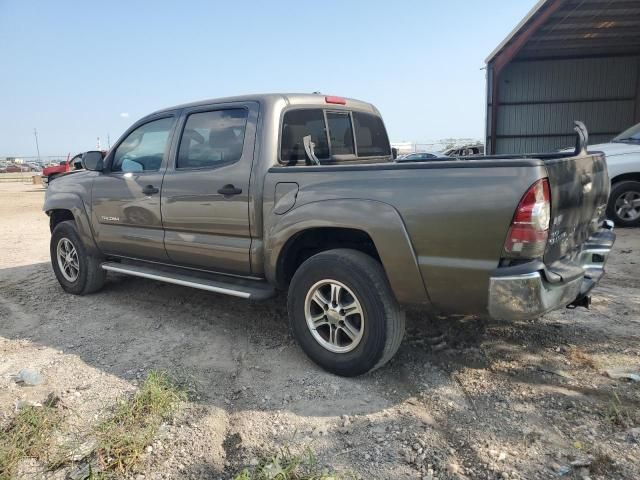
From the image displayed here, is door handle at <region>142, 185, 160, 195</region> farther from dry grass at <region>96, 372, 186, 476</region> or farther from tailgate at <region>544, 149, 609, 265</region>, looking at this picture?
tailgate at <region>544, 149, 609, 265</region>

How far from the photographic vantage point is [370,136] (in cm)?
479

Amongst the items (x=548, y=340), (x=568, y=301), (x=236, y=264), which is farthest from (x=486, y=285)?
(x=236, y=264)

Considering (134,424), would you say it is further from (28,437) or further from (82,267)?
(82,267)

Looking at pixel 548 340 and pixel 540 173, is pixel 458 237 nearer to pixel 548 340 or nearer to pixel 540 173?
pixel 540 173

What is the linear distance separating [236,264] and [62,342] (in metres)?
1.66

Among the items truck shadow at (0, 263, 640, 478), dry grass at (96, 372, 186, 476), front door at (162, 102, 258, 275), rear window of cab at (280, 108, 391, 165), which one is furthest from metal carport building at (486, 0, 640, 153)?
dry grass at (96, 372, 186, 476)

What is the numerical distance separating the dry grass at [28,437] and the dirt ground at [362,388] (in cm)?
9

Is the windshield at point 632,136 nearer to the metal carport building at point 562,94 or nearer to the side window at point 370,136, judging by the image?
the side window at point 370,136

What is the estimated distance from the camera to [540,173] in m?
2.54

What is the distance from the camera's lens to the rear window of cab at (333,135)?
3.82 m

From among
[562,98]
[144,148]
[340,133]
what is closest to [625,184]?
[340,133]

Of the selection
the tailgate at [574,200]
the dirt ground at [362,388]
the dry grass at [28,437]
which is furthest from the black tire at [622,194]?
the dry grass at [28,437]

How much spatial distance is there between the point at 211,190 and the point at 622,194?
695 cm

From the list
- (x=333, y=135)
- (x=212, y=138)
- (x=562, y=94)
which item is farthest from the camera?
(x=562, y=94)
